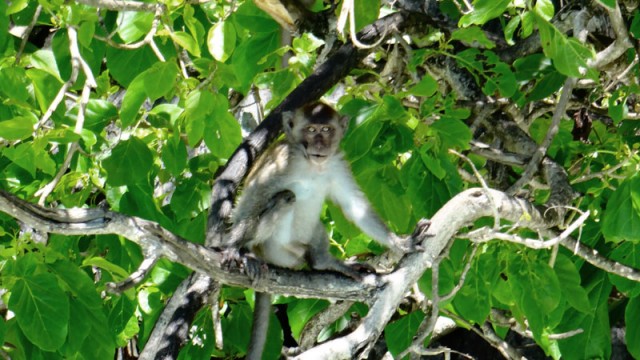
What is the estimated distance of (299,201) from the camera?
5051mm

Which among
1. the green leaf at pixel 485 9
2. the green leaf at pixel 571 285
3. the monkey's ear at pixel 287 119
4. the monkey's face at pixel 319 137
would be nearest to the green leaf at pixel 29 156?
the monkey's ear at pixel 287 119

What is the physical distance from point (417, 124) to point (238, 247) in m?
0.90

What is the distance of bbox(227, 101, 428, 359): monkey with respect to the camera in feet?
15.8

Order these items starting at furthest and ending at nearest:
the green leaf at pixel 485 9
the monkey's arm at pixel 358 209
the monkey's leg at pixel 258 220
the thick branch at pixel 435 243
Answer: the monkey's arm at pixel 358 209 < the monkey's leg at pixel 258 220 < the green leaf at pixel 485 9 < the thick branch at pixel 435 243

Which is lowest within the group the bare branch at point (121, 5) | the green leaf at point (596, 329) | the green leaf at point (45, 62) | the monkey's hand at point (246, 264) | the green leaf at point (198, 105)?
the green leaf at point (596, 329)

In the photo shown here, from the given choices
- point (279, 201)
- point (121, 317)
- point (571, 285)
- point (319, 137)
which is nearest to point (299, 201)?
point (279, 201)

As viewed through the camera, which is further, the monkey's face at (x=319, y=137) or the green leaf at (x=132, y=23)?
the monkey's face at (x=319, y=137)

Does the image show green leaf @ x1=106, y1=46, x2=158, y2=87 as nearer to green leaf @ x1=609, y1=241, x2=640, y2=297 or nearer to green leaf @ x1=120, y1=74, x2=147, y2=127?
green leaf @ x1=120, y1=74, x2=147, y2=127

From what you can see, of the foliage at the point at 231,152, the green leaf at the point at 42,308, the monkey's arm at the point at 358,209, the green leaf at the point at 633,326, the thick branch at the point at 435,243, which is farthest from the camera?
the green leaf at the point at 633,326

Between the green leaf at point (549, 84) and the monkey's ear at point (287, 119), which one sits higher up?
the monkey's ear at point (287, 119)

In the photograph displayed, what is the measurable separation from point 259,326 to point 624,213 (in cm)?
168

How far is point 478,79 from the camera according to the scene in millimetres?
5203

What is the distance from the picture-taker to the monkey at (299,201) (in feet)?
15.8

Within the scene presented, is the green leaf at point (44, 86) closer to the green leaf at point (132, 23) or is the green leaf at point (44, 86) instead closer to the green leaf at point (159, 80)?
the green leaf at point (132, 23)
